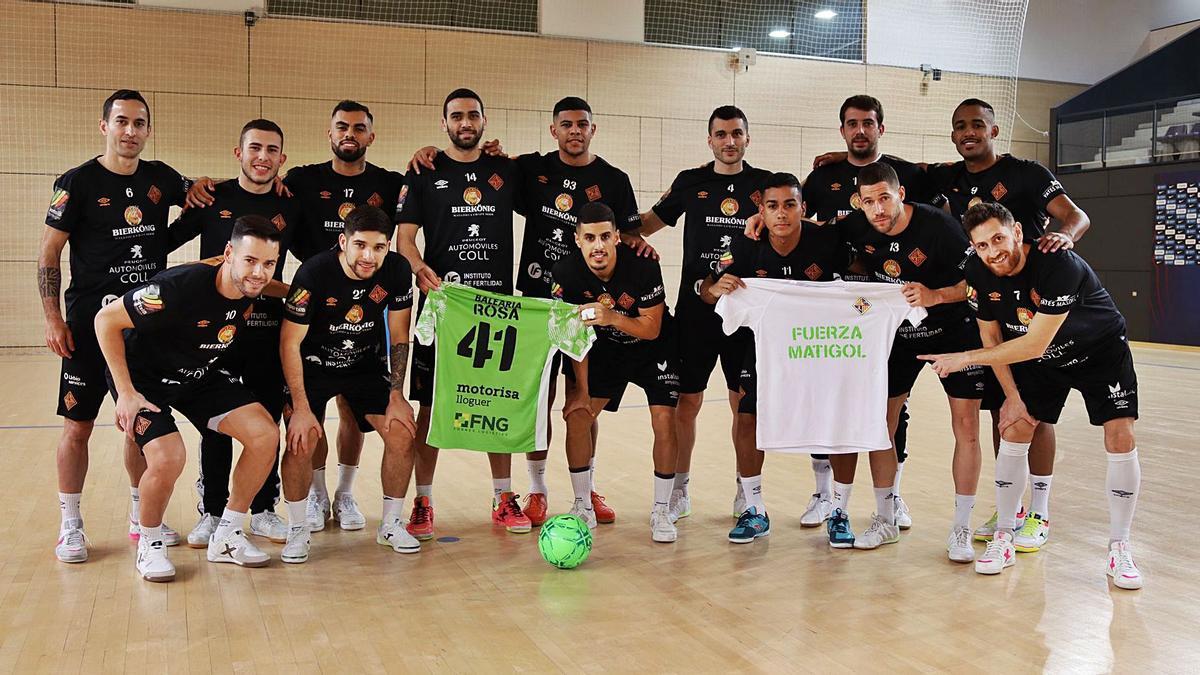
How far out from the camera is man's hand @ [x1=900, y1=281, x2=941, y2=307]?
483 cm

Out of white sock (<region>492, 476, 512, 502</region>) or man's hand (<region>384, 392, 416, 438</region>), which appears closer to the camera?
man's hand (<region>384, 392, 416, 438</region>)

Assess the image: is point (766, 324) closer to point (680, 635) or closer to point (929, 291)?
point (929, 291)

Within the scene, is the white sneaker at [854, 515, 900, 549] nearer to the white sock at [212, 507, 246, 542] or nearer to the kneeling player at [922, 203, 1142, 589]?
the kneeling player at [922, 203, 1142, 589]

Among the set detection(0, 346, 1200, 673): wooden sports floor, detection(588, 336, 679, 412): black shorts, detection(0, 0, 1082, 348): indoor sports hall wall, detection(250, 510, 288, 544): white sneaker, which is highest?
detection(0, 0, 1082, 348): indoor sports hall wall

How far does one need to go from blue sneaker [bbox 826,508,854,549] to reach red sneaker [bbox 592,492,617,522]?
1.22 metres

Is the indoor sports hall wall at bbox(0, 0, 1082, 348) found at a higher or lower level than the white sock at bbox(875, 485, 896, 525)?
higher

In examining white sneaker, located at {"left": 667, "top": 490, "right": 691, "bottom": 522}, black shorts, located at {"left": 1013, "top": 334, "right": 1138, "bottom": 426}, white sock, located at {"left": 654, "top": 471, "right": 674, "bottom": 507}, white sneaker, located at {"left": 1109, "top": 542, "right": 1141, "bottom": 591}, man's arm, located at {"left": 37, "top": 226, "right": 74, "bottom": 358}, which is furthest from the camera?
white sneaker, located at {"left": 667, "top": 490, "right": 691, "bottom": 522}

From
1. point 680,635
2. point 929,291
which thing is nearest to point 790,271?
point 929,291

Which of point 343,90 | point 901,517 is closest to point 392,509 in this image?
point 901,517

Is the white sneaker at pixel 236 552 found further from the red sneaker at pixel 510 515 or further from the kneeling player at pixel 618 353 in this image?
the kneeling player at pixel 618 353

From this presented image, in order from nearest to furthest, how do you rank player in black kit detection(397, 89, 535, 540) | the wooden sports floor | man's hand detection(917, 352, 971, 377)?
1. the wooden sports floor
2. man's hand detection(917, 352, 971, 377)
3. player in black kit detection(397, 89, 535, 540)

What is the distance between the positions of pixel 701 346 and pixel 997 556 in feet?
6.22

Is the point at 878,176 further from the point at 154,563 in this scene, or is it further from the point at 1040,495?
the point at 154,563

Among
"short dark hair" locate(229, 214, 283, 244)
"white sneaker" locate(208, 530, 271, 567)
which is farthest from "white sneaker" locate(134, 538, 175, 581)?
"short dark hair" locate(229, 214, 283, 244)
